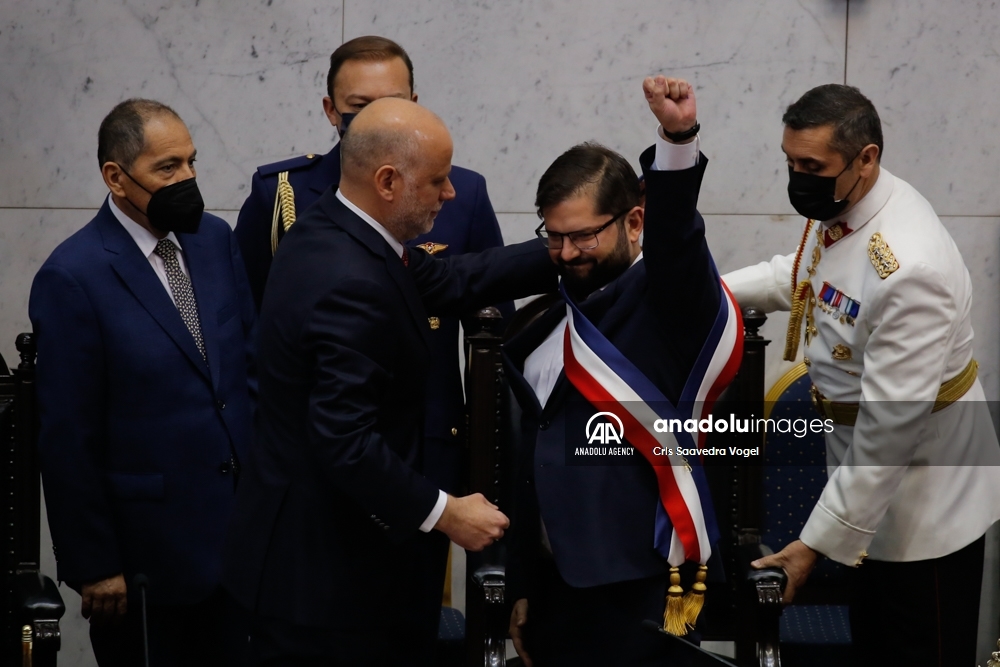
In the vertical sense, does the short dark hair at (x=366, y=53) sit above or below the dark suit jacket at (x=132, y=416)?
above

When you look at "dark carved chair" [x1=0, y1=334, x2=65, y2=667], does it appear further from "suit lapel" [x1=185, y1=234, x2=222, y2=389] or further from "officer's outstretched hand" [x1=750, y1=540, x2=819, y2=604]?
"officer's outstretched hand" [x1=750, y1=540, x2=819, y2=604]

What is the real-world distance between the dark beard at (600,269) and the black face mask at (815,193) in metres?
0.45

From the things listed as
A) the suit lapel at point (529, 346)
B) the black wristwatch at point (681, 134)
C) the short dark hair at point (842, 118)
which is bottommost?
the suit lapel at point (529, 346)

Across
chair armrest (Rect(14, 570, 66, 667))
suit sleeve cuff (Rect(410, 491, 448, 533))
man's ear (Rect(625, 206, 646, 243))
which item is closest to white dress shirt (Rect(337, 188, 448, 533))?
suit sleeve cuff (Rect(410, 491, 448, 533))

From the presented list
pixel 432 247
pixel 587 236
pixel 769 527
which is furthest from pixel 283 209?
pixel 769 527

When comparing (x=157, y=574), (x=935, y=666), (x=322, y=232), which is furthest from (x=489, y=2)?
(x=935, y=666)

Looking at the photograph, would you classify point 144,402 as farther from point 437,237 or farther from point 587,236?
point 587,236

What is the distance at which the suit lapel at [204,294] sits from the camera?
252 centimetres

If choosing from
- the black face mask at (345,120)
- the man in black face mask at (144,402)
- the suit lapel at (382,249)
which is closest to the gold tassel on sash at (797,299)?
the suit lapel at (382,249)

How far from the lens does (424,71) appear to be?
344 centimetres

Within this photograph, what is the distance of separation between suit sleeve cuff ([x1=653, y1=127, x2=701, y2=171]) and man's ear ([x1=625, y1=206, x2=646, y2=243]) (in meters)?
0.21

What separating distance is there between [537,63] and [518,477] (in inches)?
64.9

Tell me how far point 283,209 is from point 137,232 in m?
0.33

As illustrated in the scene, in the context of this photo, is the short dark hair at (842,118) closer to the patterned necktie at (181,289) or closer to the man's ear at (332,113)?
the man's ear at (332,113)
